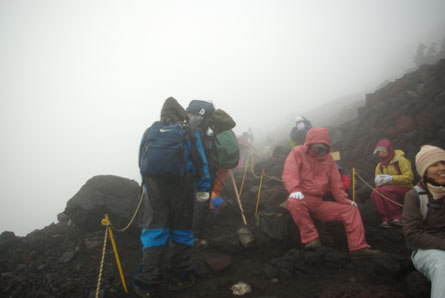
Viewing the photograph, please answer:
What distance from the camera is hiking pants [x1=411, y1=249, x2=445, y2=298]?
2088 mm

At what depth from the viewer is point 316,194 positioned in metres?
4.34

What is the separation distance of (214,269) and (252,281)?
70 centimetres

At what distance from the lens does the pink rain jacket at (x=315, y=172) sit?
4344mm

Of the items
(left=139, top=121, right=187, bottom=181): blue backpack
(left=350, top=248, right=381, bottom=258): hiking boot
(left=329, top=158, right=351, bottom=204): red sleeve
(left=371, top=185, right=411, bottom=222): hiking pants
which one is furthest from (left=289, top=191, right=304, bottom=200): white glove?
(left=371, top=185, right=411, bottom=222): hiking pants

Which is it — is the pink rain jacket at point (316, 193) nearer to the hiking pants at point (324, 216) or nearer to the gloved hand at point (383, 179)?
the hiking pants at point (324, 216)

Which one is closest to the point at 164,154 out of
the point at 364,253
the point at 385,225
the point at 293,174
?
the point at 293,174

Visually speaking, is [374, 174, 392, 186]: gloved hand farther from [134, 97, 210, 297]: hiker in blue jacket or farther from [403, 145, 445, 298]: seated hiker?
[134, 97, 210, 297]: hiker in blue jacket

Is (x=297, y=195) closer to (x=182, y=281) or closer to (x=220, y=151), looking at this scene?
(x=220, y=151)

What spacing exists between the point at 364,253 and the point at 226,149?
10.7ft

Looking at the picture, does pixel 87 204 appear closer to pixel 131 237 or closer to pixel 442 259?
pixel 131 237

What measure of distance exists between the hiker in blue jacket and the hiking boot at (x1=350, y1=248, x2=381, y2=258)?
273 cm

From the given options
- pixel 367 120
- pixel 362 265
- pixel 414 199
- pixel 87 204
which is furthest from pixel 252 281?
pixel 367 120

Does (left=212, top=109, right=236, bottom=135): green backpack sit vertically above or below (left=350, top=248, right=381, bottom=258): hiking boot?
above

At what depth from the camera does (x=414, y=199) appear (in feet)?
8.76
